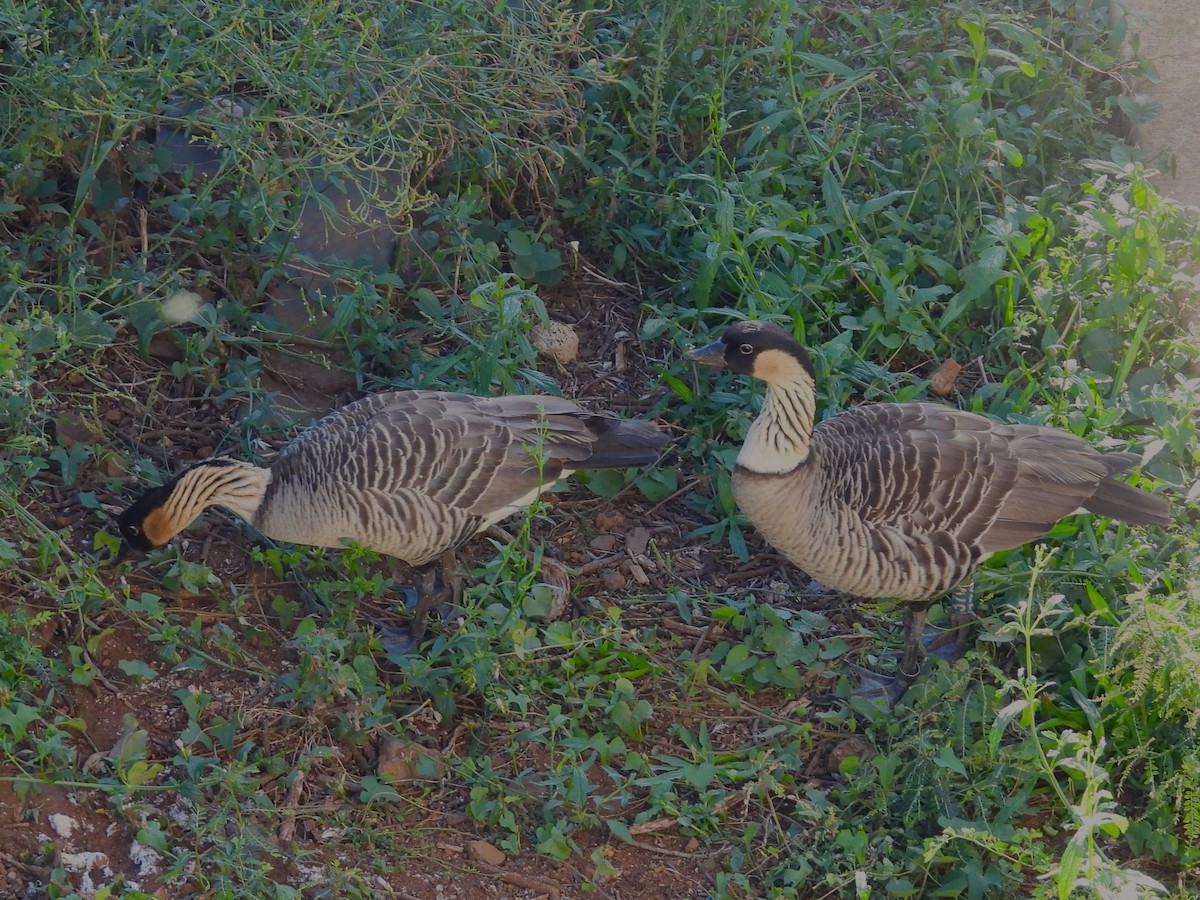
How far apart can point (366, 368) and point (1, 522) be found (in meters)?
1.83

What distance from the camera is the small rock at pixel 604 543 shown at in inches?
226

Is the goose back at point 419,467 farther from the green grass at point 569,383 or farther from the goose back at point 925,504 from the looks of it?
the goose back at point 925,504

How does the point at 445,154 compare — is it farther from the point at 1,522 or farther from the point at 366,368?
the point at 1,522

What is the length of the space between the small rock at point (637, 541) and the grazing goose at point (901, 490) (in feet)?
2.55

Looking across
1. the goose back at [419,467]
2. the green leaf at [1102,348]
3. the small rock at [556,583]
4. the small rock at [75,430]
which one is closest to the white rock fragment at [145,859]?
the goose back at [419,467]

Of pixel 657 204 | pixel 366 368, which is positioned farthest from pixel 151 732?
pixel 657 204

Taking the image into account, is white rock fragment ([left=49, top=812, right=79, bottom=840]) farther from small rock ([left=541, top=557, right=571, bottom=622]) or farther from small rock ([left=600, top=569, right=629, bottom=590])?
small rock ([left=600, top=569, right=629, bottom=590])

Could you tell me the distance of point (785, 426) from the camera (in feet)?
16.4

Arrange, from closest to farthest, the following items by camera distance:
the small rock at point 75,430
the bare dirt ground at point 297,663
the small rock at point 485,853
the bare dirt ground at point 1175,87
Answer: the bare dirt ground at point 297,663, the small rock at point 485,853, the small rock at point 75,430, the bare dirt ground at point 1175,87

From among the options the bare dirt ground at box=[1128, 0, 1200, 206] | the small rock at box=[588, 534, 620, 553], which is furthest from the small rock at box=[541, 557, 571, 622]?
the bare dirt ground at box=[1128, 0, 1200, 206]

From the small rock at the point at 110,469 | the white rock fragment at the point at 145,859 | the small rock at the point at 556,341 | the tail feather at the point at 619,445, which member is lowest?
the white rock fragment at the point at 145,859

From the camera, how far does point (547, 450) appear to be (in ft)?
17.1

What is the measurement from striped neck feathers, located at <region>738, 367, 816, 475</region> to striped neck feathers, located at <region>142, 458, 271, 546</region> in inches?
77.2

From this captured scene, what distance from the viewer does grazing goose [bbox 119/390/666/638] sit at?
4.94m
